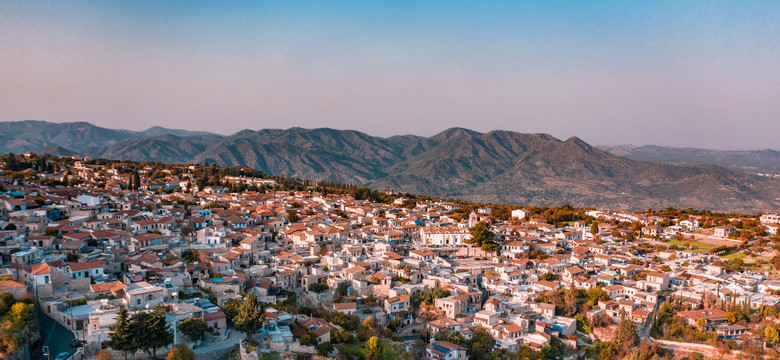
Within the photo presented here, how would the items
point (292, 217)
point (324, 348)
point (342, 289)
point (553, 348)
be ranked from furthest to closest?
point (292, 217)
point (342, 289)
point (553, 348)
point (324, 348)

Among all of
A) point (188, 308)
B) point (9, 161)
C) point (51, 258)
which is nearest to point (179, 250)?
point (51, 258)

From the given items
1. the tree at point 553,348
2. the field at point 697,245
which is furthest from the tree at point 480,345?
the field at point 697,245

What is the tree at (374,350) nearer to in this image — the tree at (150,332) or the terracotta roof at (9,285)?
the tree at (150,332)

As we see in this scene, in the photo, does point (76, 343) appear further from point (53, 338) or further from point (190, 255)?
point (190, 255)

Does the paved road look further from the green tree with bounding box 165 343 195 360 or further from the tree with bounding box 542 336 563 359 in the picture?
the tree with bounding box 542 336 563 359

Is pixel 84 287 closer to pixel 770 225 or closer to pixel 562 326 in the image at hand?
pixel 562 326

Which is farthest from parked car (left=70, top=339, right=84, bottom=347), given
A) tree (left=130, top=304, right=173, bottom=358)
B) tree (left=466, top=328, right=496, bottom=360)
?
tree (left=466, top=328, right=496, bottom=360)

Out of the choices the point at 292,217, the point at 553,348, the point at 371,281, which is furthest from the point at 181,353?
the point at 292,217
